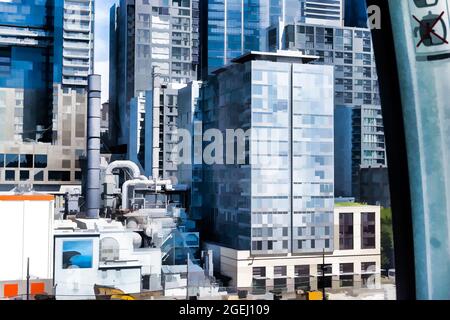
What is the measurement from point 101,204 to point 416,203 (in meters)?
7.17

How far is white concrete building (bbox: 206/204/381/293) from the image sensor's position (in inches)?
320

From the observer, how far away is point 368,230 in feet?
27.1

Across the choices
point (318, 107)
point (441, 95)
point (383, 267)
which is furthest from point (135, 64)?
point (441, 95)

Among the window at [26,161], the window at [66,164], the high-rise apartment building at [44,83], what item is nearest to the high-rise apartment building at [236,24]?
the high-rise apartment building at [44,83]

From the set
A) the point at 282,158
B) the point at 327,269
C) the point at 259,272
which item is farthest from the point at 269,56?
the point at 327,269

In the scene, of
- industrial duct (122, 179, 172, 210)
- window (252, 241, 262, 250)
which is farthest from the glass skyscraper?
industrial duct (122, 179, 172, 210)

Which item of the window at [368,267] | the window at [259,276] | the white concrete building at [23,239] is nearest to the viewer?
the white concrete building at [23,239]

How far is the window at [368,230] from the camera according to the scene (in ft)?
27.1

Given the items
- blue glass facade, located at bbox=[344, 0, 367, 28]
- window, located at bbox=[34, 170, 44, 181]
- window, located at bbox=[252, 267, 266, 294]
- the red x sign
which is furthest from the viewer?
blue glass facade, located at bbox=[344, 0, 367, 28]

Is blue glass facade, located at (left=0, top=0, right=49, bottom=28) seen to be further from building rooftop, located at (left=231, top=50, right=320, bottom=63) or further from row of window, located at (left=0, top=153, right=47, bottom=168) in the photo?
building rooftop, located at (left=231, top=50, right=320, bottom=63)

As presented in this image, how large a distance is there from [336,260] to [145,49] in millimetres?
5495

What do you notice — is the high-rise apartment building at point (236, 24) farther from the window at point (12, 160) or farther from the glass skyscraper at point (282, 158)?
the window at point (12, 160)

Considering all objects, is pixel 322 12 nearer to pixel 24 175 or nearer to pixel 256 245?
pixel 256 245

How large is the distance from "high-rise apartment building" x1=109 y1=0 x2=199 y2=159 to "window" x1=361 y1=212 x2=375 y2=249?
13.4 feet
